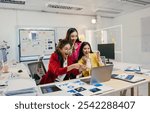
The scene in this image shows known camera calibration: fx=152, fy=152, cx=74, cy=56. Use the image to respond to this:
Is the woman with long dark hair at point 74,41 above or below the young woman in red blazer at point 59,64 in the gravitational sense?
above

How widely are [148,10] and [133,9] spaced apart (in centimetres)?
46

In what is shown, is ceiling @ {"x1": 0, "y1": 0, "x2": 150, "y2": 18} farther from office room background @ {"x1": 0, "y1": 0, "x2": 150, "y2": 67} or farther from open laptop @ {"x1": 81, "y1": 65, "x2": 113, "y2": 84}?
open laptop @ {"x1": 81, "y1": 65, "x2": 113, "y2": 84}

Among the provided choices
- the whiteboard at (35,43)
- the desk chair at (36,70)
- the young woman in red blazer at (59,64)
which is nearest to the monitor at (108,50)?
the young woman in red blazer at (59,64)

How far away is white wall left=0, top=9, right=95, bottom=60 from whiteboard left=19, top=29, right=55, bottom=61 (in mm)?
167

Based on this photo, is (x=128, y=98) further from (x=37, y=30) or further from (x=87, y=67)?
(x=37, y=30)

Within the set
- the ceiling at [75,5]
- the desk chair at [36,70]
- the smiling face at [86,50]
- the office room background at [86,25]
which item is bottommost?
the desk chair at [36,70]

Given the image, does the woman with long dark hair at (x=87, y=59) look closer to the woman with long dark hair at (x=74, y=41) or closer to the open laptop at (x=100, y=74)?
the woman with long dark hair at (x=74, y=41)

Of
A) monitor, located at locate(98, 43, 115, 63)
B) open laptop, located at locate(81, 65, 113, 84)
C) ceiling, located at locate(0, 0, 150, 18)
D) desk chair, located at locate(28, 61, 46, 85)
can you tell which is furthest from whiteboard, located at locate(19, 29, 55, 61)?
open laptop, located at locate(81, 65, 113, 84)

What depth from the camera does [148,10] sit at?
486 centimetres

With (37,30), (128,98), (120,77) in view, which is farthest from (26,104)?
(37,30)

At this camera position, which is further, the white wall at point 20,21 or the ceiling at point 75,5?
the white wall at point 20,21

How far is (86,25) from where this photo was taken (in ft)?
18.2

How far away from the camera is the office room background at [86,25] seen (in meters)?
4.41

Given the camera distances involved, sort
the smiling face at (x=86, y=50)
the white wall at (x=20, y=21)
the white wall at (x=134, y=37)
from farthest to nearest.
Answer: the white wall at (x=134, y=37) < the white wall at (x=20, y=21) < the smiling face at (x=86, y=50)
